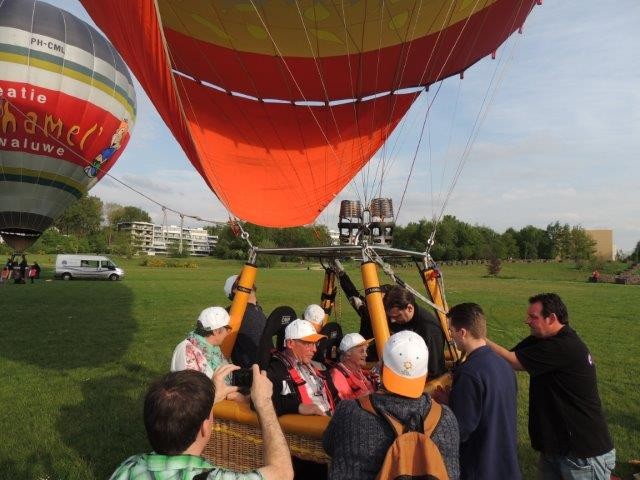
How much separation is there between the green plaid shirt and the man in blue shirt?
1.37 meters

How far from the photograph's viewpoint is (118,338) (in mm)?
10695

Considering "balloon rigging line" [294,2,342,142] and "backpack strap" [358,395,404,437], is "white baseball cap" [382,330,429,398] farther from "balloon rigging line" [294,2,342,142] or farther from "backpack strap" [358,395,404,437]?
"balloon rigging line" [294,2,342,142]

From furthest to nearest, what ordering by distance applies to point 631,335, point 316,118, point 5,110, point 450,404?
1. point 5,110
2. point 631,335
3. point 316,118
4. point 450,404

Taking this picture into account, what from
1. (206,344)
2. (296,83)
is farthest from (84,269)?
(206,344)

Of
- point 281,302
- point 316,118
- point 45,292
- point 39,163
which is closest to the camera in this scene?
point 316,118

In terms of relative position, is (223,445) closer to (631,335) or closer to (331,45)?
(331,45)

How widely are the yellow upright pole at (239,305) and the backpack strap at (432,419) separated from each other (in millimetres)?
2453

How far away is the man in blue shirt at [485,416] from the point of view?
2551 mm

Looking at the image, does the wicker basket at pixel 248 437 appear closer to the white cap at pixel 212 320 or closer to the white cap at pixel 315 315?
the white cap at pixel 212 320

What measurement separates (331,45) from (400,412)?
542cm

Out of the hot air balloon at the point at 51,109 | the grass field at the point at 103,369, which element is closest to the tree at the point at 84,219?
the grass field at the point at 103,369

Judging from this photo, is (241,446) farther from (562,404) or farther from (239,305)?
(562,404)

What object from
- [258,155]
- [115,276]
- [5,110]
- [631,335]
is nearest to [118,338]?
[258,155]

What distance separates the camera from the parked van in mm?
29609
